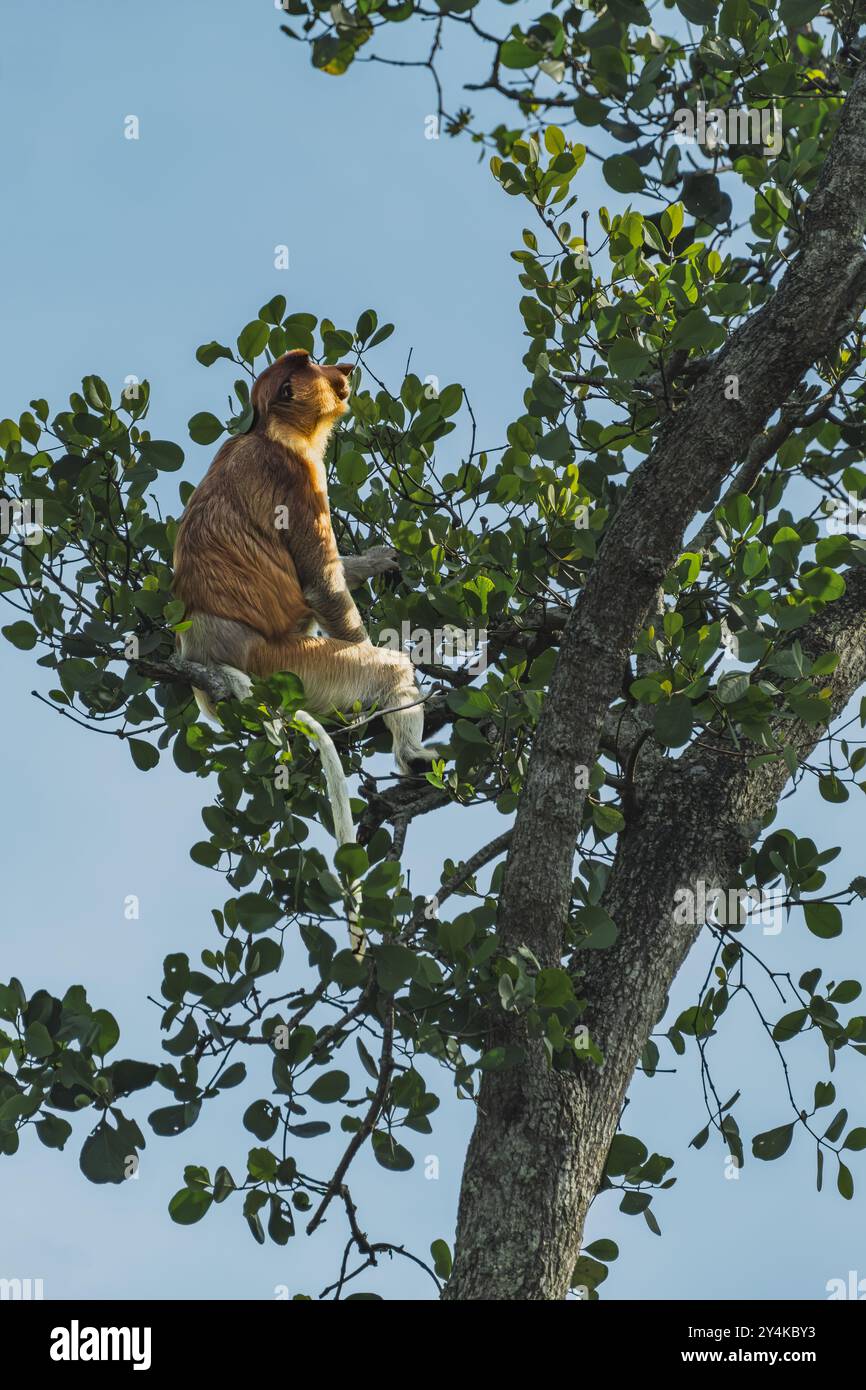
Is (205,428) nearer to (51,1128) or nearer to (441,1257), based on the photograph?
(51,1128)

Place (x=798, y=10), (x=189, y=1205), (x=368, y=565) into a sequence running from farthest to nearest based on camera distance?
1. (x=368, y=565)
2. (x=798, y=10)
3. (x=189, y=1205)

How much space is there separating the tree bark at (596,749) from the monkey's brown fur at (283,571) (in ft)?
3.17

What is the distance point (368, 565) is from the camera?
4941mm

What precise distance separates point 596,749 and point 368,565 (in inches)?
60.8

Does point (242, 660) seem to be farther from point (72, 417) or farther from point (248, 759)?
point (248, 759)

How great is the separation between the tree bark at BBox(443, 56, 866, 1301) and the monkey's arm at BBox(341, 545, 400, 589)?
4.61ft

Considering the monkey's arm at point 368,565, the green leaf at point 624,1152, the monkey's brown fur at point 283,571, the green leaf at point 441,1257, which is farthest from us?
the monkey's arm at point 368,565

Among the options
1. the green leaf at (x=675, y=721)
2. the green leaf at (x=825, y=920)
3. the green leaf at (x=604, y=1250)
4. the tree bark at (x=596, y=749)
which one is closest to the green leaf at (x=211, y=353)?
the tree bark at (x=596, y=749)

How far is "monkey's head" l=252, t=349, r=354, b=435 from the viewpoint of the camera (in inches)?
197

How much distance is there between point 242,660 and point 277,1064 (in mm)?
1656

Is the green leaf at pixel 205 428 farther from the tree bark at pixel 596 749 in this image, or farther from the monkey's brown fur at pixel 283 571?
the tree bark at pixel 596 749

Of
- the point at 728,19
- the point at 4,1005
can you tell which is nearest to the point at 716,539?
the point at 728,19

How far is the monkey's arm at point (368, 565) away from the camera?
16.2 feet

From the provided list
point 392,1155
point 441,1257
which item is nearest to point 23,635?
point 392,1155
